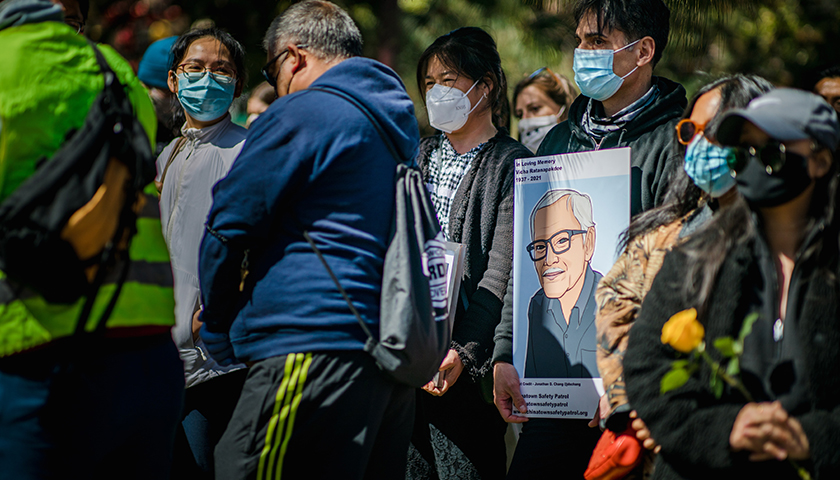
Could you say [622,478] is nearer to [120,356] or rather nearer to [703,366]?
[703,366]

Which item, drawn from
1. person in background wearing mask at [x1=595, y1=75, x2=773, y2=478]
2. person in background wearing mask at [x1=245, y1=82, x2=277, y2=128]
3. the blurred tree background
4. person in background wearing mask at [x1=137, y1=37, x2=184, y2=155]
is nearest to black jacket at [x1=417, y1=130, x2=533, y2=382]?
person in background wearing mask at [x1=595, y1=75, x2=773, y2=478]

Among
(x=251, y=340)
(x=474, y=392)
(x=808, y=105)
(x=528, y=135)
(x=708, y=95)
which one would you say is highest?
(x=808, y=105)

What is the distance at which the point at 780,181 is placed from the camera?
1.87 m

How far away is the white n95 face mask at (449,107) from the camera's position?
353 centimetres

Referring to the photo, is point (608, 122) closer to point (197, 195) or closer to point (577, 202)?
point (577, 202)

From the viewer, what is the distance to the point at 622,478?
7.61 feet

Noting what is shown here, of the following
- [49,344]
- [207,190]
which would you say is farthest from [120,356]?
[207,190]

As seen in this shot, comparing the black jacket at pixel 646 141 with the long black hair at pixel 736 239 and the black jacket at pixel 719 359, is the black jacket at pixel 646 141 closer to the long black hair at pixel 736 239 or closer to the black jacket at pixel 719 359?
the long black hair at pixel 736 239

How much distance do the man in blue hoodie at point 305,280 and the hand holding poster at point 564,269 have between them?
75cm

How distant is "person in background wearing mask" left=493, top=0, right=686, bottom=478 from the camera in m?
2.91

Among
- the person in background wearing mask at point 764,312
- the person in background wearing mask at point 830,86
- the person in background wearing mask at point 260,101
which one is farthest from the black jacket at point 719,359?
the person in background wearing mask at point 260,101

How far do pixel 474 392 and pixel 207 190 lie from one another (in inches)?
59.5

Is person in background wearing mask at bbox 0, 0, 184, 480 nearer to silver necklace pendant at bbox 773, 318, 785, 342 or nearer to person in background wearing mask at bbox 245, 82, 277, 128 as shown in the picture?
silver necklace pendant at bbox 773, 318, 785, 342

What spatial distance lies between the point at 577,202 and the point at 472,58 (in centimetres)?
102
